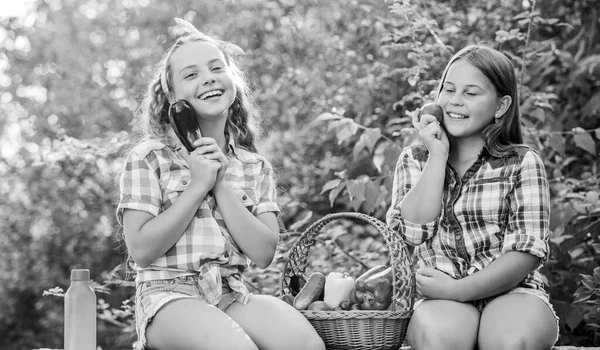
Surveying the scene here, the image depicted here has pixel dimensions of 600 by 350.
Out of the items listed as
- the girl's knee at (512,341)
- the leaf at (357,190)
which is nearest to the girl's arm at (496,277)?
the girl's knee at (512,341)

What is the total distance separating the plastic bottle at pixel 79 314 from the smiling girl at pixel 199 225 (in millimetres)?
180

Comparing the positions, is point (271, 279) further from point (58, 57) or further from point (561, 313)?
point (58, 57)

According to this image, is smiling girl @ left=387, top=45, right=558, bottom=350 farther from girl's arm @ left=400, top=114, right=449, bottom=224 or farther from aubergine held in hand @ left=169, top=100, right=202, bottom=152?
aubergine held in hand @ left=169, top=100, right=202, bottom=152

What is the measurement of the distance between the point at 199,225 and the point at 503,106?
127 centimetres

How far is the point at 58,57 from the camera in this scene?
9.75 metres

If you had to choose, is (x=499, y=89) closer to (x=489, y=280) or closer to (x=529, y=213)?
(x=529, y=213)

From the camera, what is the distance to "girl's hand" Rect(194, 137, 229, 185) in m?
2.62

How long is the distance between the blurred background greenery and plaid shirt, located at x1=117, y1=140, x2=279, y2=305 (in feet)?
3.42

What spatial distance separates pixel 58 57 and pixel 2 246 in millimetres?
2523

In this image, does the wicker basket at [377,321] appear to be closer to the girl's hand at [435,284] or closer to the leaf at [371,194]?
the girl's hand at [435,284]

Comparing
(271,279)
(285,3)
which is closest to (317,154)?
(285,3)

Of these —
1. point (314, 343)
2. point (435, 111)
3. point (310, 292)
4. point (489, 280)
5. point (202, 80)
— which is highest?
point (202, 80)

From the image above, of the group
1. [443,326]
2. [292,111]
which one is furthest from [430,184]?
[292,111]

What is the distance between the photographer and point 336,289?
301cm
